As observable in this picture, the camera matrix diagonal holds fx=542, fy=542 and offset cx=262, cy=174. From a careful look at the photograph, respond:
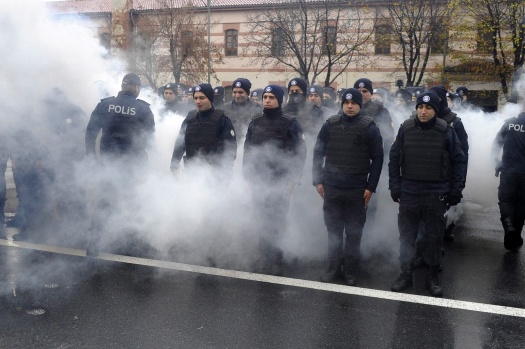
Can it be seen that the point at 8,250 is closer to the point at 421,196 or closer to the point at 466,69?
the point at 421,196

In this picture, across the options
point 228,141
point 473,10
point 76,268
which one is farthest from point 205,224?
point 473,10

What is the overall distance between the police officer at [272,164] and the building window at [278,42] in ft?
51.3

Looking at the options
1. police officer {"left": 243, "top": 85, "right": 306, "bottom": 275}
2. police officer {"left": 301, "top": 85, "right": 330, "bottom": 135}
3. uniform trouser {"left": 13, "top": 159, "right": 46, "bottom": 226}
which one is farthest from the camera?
police officer {"left": 301, "top": 85, "right": 330, "bottom": 135}

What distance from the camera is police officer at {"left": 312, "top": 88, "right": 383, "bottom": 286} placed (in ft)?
17.5

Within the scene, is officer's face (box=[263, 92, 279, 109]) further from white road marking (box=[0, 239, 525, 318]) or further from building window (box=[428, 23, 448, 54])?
building window (box=[428, 23, 448, 54])

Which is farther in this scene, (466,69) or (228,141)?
(466,69)

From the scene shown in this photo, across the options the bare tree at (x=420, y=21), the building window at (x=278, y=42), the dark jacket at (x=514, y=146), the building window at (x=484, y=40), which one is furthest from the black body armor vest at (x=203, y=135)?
the building window at (x=484, y=40)

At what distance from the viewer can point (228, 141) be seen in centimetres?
598

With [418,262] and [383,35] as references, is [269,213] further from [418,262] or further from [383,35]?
[383,35]

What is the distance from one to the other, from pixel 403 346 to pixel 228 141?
2.99 meters

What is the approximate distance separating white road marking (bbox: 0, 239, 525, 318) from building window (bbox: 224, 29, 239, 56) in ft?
80.6

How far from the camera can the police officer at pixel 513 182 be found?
650 cm

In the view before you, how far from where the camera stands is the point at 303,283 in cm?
514

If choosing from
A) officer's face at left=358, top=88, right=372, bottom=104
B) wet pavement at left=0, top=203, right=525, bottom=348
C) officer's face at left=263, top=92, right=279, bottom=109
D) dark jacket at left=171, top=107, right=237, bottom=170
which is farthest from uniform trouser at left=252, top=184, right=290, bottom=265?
officer's face at left=358, top=88, right=372, bottom=104
